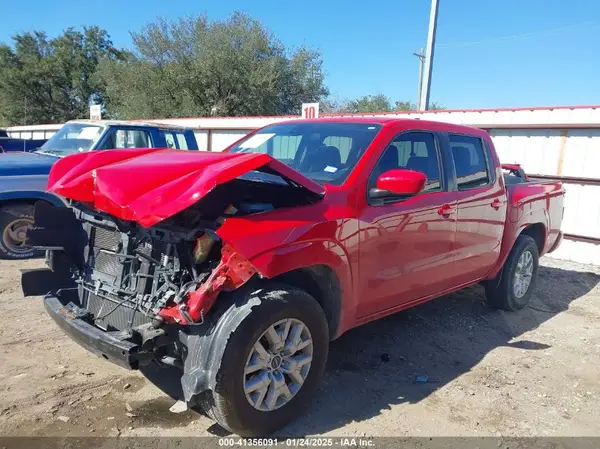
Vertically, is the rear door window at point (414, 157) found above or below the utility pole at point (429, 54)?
below

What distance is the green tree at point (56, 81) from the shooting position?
137 feet

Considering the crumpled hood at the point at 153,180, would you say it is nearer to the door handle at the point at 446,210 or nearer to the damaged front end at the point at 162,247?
the damaged front end at the point at 162,247

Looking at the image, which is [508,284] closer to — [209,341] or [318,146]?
[318,146]

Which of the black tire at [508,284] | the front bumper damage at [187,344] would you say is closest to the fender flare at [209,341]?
the front bumper damage at [187,344]

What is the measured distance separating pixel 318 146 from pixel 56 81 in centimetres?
4543

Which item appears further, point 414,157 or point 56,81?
point 56,81

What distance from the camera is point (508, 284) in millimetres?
5625

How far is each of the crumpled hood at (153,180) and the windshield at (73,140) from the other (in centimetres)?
442

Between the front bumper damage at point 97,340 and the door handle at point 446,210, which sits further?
the door handle at point 446,210

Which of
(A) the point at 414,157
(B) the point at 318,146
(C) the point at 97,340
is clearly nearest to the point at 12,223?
(C) the point at 97,340

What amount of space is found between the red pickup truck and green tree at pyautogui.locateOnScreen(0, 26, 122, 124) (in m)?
40.8

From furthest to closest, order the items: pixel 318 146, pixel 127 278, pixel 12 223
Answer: pixel 12 223 → pixel 318 146 → pixel 127 278

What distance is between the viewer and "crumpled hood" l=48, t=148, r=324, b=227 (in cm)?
267

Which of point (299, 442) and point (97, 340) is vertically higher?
point (97, 340)
